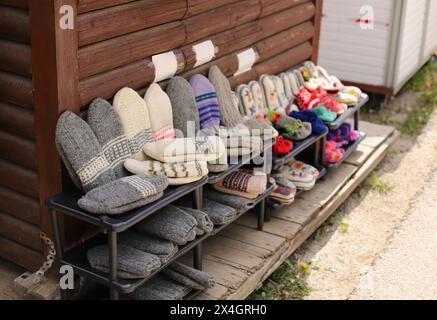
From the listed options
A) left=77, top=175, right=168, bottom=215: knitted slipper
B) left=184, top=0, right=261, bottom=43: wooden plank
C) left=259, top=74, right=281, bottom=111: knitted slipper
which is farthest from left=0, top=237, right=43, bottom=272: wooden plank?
left=259, top=74, right=281, bottom=111: knitted slipper

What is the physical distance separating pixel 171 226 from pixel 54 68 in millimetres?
1000

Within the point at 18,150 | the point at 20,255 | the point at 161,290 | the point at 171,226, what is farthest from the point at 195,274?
the point at 18,150

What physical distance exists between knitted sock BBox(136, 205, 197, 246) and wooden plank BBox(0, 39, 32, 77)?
99cm

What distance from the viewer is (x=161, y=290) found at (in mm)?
3869

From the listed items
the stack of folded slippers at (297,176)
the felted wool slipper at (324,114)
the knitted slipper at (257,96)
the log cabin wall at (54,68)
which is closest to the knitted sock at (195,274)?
the log cabin wall at (54,68)

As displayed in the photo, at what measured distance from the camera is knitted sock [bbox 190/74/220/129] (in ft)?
15.1

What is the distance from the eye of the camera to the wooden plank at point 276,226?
480cm

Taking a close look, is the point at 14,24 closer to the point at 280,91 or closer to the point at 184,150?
the point at 184,150

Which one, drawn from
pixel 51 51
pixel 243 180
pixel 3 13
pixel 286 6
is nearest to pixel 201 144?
pixel 243 180

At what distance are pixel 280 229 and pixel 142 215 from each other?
154cm

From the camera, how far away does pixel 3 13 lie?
372cm

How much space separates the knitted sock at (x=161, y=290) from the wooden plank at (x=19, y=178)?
2.51 feet

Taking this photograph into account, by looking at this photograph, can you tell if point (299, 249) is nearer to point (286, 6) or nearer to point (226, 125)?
point (226, 125)

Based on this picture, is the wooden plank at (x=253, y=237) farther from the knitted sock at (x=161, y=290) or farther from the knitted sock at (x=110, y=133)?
the knitted sock at (x=110, y=133)
